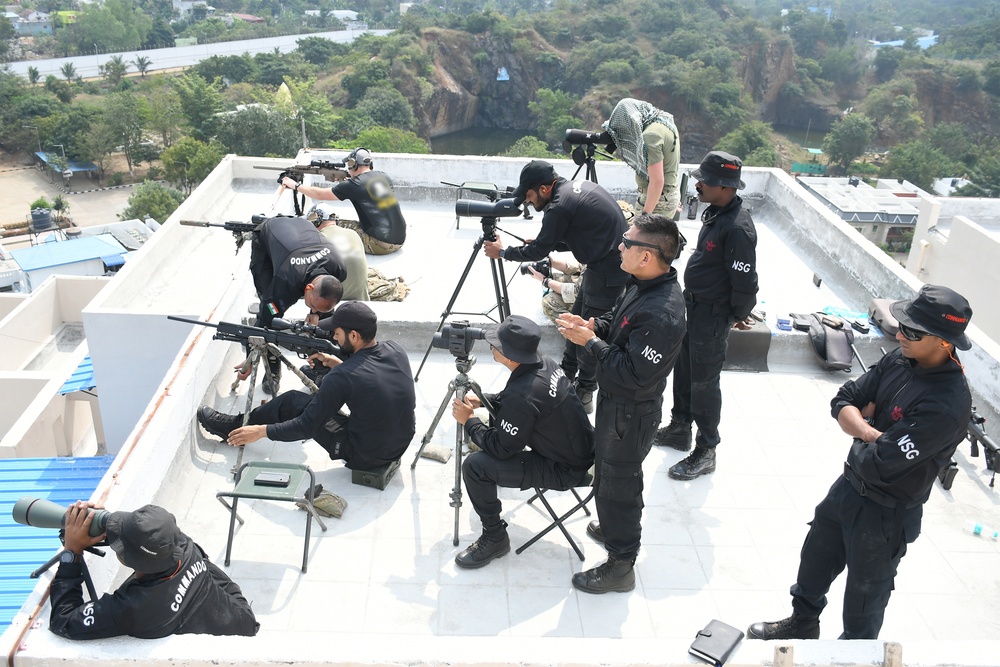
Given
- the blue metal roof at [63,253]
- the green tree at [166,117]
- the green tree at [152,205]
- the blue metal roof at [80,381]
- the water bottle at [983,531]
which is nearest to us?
the water bottle at [983,531]

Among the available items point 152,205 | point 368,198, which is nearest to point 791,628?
point 368,198

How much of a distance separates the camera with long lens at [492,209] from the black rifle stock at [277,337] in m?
1.66

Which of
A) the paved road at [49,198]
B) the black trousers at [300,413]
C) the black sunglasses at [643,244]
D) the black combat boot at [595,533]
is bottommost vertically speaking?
the paved road at [49,198]

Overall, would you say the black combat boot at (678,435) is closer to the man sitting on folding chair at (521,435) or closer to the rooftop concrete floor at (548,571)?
the rooftop concrete floor at (548,571)

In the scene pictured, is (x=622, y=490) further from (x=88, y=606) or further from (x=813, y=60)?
(x=813, y=60)

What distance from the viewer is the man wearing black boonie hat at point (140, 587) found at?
334 cm

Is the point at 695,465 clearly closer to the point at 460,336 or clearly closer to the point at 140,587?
the point at 460,336

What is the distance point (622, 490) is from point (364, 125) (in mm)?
64843

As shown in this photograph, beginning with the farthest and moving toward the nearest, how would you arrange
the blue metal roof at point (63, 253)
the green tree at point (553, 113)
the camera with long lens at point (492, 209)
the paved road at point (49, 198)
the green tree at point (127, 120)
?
1. the green tree at point (553, 113)
2. the green tree at point (127, 120)
3. the paved road at point (49, 198)
4. the blue metal roof at point (63, 253)
5. the camera with long lens at point (492, 209)

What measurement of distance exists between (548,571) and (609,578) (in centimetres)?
39

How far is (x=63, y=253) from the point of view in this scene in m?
30.5

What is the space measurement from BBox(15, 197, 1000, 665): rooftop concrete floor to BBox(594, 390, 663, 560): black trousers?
1.45 ft

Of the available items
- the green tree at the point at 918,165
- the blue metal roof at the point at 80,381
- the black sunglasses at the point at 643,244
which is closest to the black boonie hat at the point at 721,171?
the black sunglasses at the point at 643,244

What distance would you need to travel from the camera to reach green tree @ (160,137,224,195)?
54844mm
